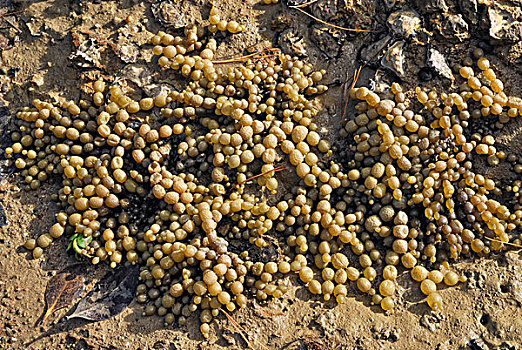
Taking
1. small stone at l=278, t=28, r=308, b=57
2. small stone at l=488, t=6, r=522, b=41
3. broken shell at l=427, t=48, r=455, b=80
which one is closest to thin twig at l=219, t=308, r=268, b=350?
small stone at l=278, t=28, r=308, b=57

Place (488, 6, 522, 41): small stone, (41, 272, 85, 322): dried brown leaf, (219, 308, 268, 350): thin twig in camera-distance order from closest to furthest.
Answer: (219, 308, 268, 350): thin twig < (41, 272, 85, 322): dried brown leaf < (488, 6, 522, 41): small stone

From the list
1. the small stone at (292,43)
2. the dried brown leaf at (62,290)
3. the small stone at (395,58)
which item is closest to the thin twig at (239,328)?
the dried brown leaf at (62,290)

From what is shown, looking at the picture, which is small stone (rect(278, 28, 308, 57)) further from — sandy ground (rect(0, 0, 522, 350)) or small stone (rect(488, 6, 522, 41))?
small stone (rect(488, 6, 522, 41))

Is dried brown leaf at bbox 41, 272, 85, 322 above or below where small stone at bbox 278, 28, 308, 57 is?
below

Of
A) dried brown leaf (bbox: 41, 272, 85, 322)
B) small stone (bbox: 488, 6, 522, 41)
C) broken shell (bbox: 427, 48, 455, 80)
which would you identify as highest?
small stone (bbox: 488, 6, 522, 41)

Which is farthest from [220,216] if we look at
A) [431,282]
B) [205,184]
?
[431,282]

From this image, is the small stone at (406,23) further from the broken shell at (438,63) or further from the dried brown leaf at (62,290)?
the dried brown leaf at (62,290)

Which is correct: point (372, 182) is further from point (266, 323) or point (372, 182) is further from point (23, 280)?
point (23, 280)

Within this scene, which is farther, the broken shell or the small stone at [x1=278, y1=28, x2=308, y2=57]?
the small stone at [x1=278, y1=28, x2=308, y2=57]
